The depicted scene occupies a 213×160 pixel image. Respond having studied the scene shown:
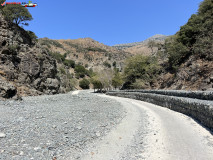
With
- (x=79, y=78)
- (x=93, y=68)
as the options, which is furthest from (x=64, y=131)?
(x=93, y=68)

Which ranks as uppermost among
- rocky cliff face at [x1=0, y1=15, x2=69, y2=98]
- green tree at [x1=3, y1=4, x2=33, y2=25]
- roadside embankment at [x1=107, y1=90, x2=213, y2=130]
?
green tree at [x1=3, y1=4, x2=33, y2=25]

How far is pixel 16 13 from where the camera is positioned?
3116 centimetres

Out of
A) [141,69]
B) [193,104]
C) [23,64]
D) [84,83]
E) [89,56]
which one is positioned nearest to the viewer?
[193,104]

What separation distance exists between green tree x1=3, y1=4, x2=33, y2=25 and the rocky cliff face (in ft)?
10.1

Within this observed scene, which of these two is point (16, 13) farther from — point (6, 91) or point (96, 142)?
point (96, 142)

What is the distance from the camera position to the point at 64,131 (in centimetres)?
695

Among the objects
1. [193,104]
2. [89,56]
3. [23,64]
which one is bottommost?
[193,104]

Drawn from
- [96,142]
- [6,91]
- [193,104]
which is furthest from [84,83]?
[96,142]

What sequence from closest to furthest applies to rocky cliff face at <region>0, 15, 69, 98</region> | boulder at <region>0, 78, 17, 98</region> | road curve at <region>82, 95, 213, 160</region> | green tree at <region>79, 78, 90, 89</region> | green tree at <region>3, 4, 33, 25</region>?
road curve at <region>82, 95, 213, 160</region> → boulder at <region>0, 78, 17, 98</region> → rocky cliff face at <region>0, 15, 69, 98</region> → green tree at <region>3, 4, 33, 25</region> → green tree at <region>79, 78, 90, 89</region>

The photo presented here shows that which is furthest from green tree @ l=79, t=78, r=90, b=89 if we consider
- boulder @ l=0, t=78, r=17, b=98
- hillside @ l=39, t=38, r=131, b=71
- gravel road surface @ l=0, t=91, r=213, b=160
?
gravel road surface @ l=0, t=91, r=213, b=160

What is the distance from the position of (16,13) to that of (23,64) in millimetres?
12668

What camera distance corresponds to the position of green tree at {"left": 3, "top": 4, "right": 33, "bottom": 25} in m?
29.2

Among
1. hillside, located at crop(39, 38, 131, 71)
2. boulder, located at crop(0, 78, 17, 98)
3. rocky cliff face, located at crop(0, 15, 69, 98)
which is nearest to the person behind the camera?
boulder, located at crop(0, 78, 17, 98)

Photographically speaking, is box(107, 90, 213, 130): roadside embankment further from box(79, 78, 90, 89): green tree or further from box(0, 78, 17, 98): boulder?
box(79, 78, 90, 89): green tree
